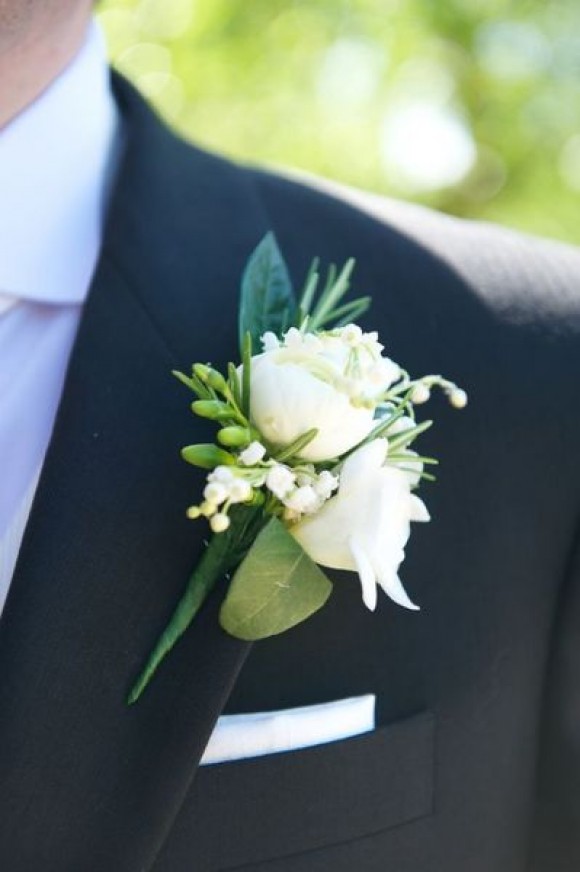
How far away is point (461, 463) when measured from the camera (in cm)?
147

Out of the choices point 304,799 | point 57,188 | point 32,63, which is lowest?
point 304,799

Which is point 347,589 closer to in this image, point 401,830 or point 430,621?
point 430,621

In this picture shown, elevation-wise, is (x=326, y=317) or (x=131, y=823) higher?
(x=326, y=317)

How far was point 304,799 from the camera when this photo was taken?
1365 mm

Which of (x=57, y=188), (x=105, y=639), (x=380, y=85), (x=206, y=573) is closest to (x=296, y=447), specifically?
(x=206, y=573)

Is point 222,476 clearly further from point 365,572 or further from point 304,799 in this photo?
point 304,799

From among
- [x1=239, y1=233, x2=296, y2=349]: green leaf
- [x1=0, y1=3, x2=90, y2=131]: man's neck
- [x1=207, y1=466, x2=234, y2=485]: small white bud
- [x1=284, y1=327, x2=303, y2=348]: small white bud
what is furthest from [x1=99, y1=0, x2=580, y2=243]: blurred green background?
[x1=207, y1=466, x2=234, y2=485]: small white bud

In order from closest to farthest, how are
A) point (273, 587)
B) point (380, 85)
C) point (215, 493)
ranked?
point (215, 493), point (273, 587), point (380, 85)

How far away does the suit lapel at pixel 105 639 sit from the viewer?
4.17 ft

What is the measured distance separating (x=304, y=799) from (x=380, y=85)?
371cm

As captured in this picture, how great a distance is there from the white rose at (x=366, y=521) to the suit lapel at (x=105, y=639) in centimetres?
15

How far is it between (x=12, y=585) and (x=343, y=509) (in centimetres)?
33

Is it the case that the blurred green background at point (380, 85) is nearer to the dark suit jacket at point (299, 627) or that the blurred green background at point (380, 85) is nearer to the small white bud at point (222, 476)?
the dark suit jacket at point (299, 627)

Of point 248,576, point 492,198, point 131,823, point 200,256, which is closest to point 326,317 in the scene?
point 200,256
